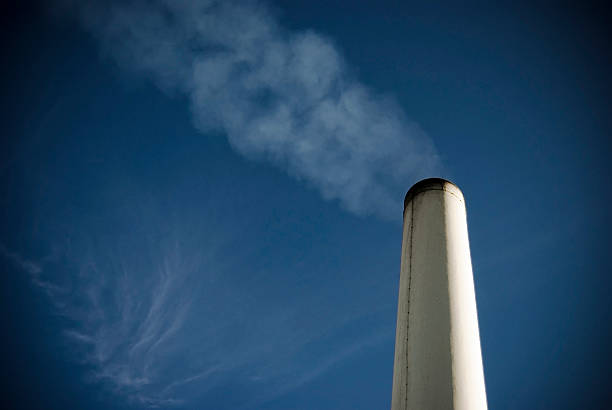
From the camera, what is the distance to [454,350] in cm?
623

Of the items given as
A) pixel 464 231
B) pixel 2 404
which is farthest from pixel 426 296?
pixel 2 404

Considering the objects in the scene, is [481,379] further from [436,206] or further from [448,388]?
[436,206]

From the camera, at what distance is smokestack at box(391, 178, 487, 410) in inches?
232

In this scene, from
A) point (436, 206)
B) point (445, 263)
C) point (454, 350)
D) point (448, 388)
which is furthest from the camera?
point (436, 206)

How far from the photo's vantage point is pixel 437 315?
6.67 m

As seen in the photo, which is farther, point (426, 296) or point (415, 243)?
point (415, 243)

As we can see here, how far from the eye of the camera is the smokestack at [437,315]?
5891 millimetres

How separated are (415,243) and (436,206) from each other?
3.82 feet

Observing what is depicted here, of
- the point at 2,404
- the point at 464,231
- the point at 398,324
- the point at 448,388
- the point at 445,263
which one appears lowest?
the point at 448,388

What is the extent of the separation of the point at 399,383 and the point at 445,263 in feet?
8.08

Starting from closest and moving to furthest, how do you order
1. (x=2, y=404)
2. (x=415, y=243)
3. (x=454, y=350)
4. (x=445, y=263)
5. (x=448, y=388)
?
(x=448, y=388), (x=454, y=350), (x=445, y=263), (x=415, y=243), (x=2, y=404)

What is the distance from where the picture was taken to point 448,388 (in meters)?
5.78

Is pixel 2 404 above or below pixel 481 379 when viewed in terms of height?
above

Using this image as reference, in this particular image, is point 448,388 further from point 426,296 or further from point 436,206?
point 436,206
